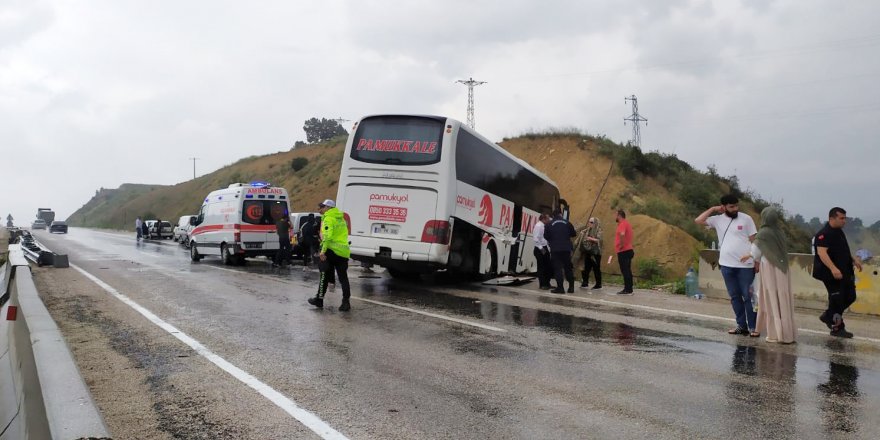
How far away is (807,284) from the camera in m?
12.6

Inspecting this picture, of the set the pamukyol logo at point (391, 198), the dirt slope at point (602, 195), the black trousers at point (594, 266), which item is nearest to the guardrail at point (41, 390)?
the pamukyol logo at point (391, 198)

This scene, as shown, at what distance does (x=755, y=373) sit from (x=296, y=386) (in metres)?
4.41

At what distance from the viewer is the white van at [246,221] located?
20672 millimetres

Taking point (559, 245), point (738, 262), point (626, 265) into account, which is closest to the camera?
point (738, 262)

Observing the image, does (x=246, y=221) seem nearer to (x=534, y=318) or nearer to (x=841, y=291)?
(x=534, y=318)

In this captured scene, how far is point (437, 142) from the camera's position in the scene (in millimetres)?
13867

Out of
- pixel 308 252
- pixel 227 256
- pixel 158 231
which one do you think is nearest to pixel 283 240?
pixel 308 252

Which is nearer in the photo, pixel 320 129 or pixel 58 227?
pixel 58 227

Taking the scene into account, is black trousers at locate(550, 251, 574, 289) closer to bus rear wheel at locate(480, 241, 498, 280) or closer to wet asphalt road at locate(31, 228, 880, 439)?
bus rear wheel at locate(480, 241, 498, 280)

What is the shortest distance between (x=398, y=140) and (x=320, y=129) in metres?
104

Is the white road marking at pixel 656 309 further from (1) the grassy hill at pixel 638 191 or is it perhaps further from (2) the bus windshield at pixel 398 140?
(1) the grassy hill at pixel 638 191

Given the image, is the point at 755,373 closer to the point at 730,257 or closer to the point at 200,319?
the point at 730,257

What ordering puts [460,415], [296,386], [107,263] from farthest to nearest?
[107,263] → [296,386] → [460,415]

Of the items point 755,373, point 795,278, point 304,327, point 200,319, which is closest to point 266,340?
point 304,327
